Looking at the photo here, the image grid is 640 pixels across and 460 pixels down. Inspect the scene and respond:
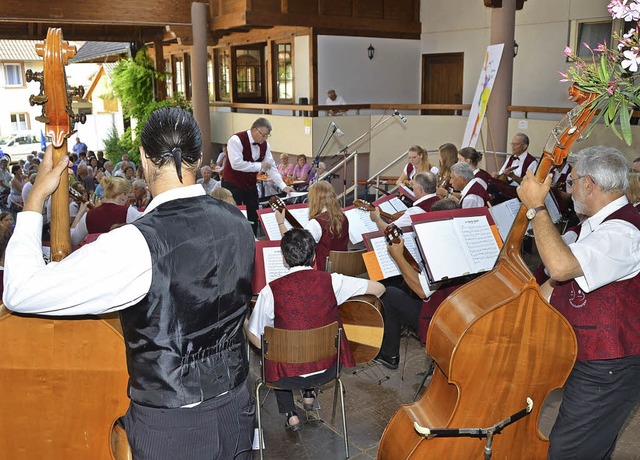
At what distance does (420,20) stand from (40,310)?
14.0 meters

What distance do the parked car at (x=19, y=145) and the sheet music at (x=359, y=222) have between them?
23.8 metres

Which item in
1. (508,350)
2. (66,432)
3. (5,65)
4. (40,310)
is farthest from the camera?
(5,65)

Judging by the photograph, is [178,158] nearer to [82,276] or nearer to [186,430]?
[82,276]

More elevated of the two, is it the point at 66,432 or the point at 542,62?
the point at 542,62

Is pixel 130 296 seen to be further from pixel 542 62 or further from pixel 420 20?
pixel 420 20

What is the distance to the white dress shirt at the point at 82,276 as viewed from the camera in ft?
4.78

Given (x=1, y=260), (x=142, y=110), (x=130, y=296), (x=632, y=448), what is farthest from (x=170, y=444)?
(x=142, y=110)

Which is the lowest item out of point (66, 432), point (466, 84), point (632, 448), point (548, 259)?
point (632, 448)

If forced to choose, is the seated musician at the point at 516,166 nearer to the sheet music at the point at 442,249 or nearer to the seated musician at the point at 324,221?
the seated musician at the point at 324,221

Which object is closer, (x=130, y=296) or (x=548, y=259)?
(x=130, y=296)

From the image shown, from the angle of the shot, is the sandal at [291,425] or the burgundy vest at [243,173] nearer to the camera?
the sandal at [291,425]

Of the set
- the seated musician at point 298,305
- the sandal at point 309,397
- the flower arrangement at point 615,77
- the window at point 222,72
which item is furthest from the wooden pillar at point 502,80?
the window at point 222,72

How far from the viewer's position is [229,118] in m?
15.3

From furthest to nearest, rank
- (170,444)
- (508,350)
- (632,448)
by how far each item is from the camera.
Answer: (632,448) < (508,350) < (170,444)
